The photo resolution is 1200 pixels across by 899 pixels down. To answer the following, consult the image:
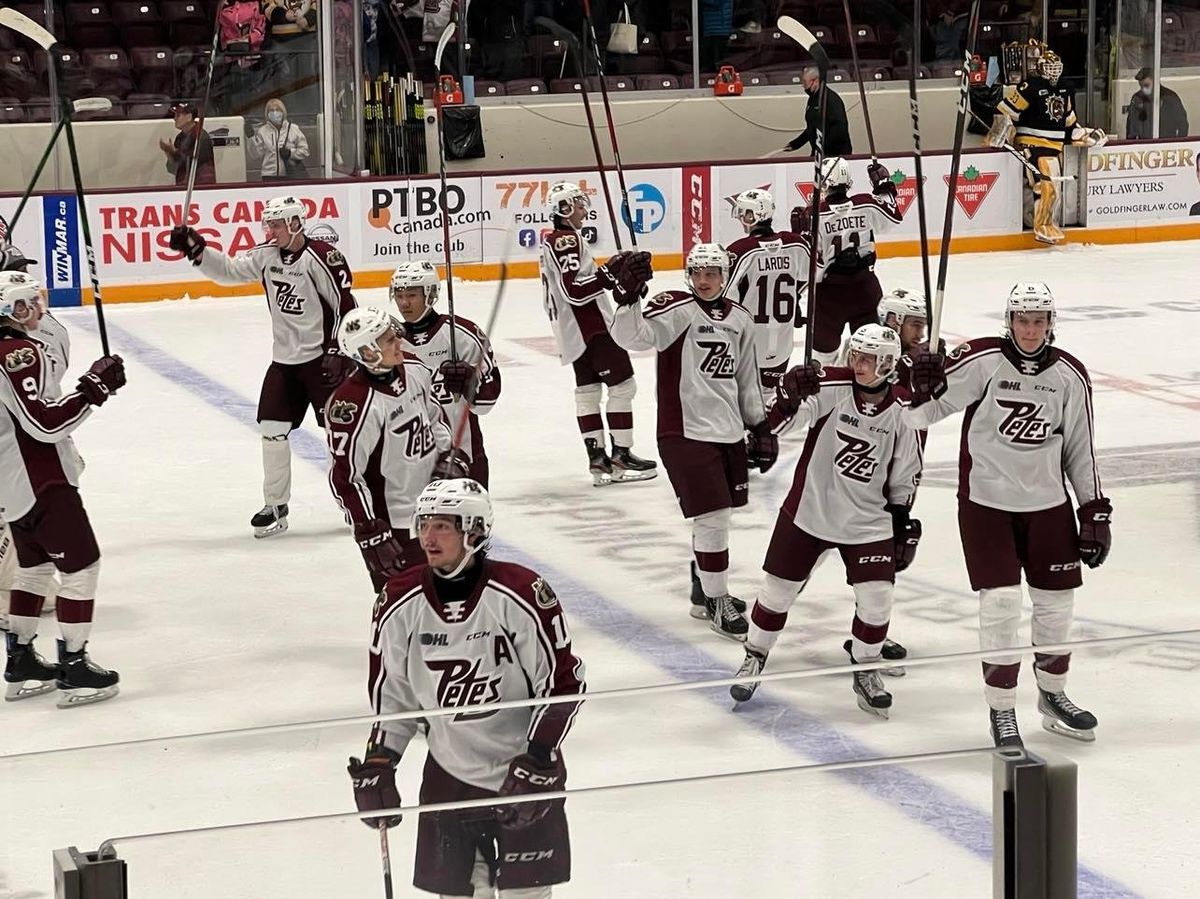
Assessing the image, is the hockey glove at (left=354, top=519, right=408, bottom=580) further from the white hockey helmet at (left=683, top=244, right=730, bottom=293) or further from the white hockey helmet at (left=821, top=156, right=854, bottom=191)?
the white hockey helmet at (left=821, top=156, right=854, bottom=191)

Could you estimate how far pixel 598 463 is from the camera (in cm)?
835

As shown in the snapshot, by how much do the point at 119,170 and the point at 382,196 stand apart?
1990 millimetres

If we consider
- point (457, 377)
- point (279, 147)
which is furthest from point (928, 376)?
point (279, 147)

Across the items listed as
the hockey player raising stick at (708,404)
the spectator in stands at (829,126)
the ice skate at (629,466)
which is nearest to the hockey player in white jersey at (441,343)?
the hockey player raising stick at (708,404)

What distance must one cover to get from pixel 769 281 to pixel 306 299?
6.32 ft

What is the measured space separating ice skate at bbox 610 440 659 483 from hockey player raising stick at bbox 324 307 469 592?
2752 millimetres

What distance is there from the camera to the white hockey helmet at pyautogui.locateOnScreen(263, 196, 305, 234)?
7.59 m

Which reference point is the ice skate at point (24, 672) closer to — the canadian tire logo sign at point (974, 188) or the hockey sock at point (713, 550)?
the hockey sock at point (713, 550)

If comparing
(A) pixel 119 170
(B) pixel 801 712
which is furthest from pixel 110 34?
(B) pixel 801 712

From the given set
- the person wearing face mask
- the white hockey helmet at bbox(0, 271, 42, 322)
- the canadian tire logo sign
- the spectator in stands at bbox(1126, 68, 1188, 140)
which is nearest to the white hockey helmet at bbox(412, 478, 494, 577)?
the white hockey helmet at bbox(0, 271, 42, 322)

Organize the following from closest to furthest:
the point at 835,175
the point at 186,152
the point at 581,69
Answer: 1. the point at 581,69
2. the point at 835,175
3. the point at 186,152

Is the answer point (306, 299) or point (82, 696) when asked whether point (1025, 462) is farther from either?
point (306, 299)

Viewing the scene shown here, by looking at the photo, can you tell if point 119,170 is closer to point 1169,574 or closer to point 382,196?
point 382,196

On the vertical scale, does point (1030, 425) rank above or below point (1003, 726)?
above
